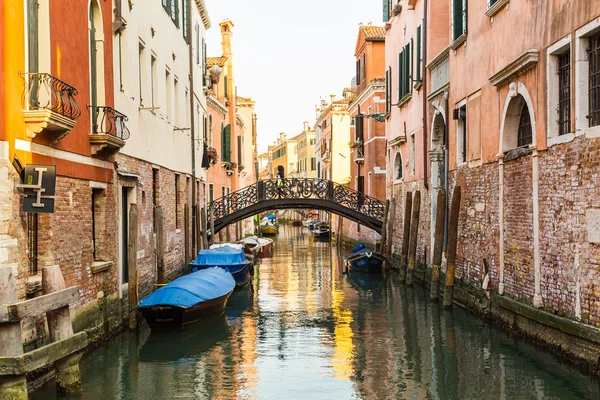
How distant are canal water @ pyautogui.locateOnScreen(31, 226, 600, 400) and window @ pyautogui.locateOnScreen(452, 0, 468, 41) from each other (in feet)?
16.6

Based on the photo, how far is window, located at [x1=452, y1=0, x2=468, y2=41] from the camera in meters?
13.6

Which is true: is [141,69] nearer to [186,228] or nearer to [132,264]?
[132,264]

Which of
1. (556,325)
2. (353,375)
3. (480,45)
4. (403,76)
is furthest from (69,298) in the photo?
(403,76)

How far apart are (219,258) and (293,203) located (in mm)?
6964

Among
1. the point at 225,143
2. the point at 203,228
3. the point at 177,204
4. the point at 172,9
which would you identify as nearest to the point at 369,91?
the point at 225,143

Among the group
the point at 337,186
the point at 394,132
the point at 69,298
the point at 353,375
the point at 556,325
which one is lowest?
the point at 353,375

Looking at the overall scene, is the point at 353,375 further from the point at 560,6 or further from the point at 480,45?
the point at 480,45

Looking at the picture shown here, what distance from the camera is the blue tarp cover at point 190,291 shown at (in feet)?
37.4

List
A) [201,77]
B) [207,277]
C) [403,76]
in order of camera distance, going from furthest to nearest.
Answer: [201,77], [403,76], [207,277]

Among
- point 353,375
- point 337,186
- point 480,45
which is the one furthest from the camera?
point 337,186

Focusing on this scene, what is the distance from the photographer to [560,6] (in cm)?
880

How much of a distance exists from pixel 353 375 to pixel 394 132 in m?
14.1

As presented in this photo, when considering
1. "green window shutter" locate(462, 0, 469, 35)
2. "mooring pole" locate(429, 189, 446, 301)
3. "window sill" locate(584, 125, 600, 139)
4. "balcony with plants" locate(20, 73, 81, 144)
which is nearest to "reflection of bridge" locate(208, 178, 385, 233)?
"mooring pole" locate(429, 189, 446, 301)

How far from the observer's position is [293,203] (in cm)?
2391
